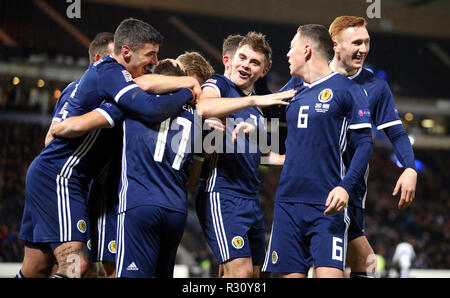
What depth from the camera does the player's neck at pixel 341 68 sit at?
4.48m

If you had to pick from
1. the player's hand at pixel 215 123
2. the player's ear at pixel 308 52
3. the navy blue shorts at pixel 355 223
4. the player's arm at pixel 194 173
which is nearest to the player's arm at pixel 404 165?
→ the navy blue shorts at pixel 355 223

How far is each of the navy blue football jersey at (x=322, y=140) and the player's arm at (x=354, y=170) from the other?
0.06 m

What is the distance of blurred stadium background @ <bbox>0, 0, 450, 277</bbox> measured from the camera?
11.8 m

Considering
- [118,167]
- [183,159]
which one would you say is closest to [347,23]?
→ [183,159]

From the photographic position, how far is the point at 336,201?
3428 millimetres

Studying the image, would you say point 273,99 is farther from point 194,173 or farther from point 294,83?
point 194,173

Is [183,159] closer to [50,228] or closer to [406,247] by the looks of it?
[50,228]

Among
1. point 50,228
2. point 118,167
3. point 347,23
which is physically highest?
point 347,23

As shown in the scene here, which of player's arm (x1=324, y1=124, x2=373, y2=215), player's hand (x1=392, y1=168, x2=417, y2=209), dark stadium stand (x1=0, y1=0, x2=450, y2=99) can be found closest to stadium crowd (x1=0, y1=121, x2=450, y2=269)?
dark stadium stand (x1=0, y1=0, x2=450, y2=99)

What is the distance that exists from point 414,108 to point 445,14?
14.8 ft

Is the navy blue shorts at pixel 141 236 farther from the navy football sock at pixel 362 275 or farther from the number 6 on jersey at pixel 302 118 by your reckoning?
the navy football sock at pixel 362 275

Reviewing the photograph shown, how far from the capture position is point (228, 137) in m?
4.12

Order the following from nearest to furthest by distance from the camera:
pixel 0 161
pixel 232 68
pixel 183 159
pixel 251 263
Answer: pixel 183 159 < pixel 251 263 < pixel 232 68 < pixel 0 161
